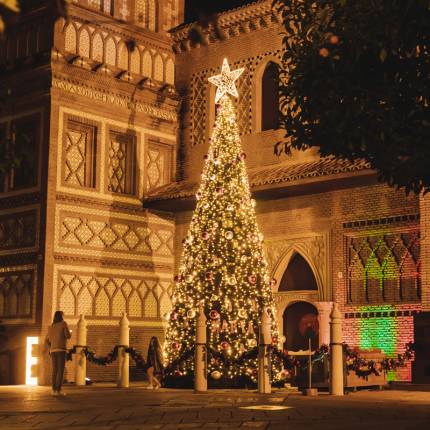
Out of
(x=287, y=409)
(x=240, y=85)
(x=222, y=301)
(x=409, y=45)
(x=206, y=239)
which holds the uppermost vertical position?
(x=240, y=85)

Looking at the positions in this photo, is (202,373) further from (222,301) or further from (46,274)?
(46,274)

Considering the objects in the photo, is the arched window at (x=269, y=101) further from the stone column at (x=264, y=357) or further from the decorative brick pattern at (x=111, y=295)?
the stone column at (x=264, y=357)

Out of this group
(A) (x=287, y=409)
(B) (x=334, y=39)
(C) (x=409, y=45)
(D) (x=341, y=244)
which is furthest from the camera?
(D) (x=341, y=244)

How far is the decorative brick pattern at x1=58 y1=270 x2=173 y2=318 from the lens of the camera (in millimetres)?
21281

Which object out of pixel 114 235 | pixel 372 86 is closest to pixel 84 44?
pixel 114 235

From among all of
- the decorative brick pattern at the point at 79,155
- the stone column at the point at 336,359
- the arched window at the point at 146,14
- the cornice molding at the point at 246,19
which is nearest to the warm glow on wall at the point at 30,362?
the decorative brick pattern at the point at 79,155

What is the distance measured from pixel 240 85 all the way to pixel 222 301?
23.9 ft

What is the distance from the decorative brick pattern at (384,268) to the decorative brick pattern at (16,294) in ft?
24.1

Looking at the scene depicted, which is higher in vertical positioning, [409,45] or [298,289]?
[409,45]

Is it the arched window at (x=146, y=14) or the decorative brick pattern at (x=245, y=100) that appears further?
the arched window at (x=146, y=14)

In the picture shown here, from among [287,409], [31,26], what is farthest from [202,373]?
[31,26]

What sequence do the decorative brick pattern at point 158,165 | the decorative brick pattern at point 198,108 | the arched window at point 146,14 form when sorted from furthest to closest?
the arched window at point 146,14, the decorative brick pattern at point 198,108, the decorative brick pattern at point 158,165

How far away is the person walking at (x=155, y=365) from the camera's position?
1825 centimetres

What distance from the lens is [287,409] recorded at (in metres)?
12.0
